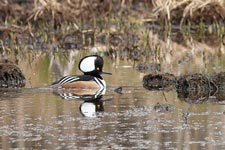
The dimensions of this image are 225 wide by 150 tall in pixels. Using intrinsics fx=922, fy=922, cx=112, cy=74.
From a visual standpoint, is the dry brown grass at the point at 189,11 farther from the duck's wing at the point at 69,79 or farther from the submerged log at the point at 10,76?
the duck's wing at the point at 69,79

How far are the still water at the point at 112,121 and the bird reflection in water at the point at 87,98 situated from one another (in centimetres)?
2

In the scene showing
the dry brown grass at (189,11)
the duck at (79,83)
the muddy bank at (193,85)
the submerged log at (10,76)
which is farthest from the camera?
the dry brown grass at (189,11)

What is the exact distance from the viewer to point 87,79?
13227mm

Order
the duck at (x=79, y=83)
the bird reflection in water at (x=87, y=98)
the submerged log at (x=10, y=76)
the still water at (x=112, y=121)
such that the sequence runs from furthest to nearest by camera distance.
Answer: the submerged log at (x=10, y=76)
the duck at (x=79, y=83)
the bird reflection in water at (x=87, y=98)
the still water at (x=112, y=121)

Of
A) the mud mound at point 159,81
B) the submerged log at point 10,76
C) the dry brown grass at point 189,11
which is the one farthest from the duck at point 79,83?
the dry brown grass at point 189,11

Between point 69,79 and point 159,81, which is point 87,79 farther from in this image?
point 159,81

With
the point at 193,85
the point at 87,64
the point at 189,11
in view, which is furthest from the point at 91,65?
the point at 189,11

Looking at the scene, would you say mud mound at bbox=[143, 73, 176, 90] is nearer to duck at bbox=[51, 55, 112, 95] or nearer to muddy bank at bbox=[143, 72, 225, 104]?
muddy bank at bbox=[143, 72, 225, 104]

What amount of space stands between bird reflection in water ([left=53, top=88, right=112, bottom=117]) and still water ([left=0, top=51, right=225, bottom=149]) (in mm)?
24

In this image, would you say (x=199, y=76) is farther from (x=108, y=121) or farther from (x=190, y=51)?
(x=190, y=51)

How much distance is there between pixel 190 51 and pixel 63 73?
3.62m

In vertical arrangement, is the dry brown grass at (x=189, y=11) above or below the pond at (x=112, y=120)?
above

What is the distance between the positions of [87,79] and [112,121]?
3162 mm

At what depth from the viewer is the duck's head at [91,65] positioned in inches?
533
